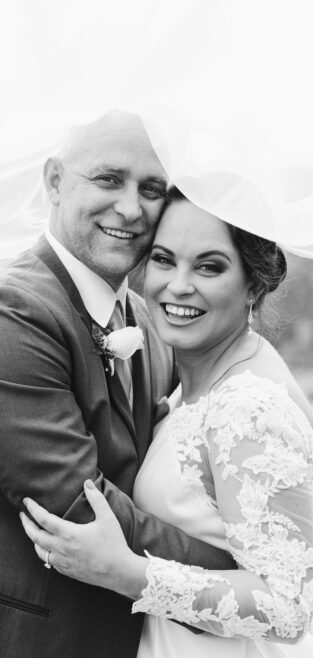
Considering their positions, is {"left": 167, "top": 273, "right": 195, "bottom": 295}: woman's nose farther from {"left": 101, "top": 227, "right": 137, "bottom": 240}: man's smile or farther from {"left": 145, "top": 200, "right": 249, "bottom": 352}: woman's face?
{"left": 101, "top": 227, "right": 137, "bottom": 240}: man's smile

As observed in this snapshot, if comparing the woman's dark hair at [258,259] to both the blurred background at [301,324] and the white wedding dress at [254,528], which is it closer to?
the white wedding dress at [254,528]

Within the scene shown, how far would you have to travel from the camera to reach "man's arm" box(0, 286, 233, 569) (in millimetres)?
2951

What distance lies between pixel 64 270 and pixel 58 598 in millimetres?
1151

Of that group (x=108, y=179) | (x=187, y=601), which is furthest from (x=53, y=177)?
(x=187, y=601)

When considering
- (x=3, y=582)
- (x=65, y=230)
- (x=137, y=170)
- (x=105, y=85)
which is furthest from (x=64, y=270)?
(x=3, y=582)

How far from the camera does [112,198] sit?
11.3 feet

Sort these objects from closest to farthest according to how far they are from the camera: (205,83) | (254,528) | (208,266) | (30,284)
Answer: (254,528) → (205,83) → (30,284) → (208,266)

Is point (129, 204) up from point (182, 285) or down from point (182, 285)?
up

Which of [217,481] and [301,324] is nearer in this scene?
[217,481]

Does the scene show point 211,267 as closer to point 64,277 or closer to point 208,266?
point 208,266

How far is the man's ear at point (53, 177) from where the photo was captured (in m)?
3.58

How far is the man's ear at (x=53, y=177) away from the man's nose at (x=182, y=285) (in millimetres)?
664

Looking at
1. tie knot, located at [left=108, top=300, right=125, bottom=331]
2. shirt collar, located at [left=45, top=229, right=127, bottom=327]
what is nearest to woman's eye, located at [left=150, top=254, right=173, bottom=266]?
shirt collar, located at [left=45, top=229, right=127, bottom=327]

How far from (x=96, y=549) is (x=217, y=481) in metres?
0.45
